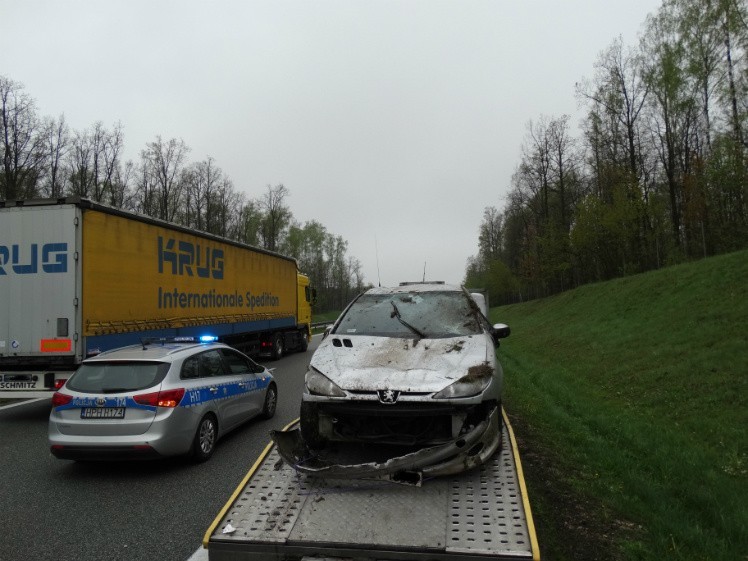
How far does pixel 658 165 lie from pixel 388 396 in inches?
1625

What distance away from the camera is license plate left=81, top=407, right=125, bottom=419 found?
5.90 m

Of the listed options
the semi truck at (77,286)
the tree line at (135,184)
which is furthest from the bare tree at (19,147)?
the semi truck at (77,286)

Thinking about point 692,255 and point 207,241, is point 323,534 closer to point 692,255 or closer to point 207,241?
point 207,241

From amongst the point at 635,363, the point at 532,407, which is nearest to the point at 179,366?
the point at 532,407

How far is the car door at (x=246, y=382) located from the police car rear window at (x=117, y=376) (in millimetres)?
1564

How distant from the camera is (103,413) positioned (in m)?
5.92

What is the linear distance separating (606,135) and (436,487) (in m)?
40.4

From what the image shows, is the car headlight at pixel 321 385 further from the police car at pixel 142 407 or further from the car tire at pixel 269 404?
the car tire at pixel 269 404

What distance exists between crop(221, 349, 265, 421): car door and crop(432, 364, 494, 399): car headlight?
4.89 metres

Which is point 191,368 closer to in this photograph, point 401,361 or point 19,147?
point 401,361

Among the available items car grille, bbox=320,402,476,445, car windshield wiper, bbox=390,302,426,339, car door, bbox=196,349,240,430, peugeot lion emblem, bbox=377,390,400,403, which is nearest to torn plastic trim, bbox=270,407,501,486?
car grille, bbox=320,402,476,445

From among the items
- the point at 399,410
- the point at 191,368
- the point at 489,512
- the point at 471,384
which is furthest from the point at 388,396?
the point at 191,368

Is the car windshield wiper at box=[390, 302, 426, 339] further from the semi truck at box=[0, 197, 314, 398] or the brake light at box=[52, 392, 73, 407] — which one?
the semi truck at box=[0, 197, 314, 398]

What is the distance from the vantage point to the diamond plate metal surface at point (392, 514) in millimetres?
2902
